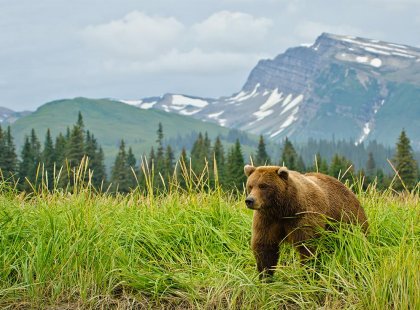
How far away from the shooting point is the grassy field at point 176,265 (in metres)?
6.50

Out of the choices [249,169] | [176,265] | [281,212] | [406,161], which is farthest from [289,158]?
[281,212]

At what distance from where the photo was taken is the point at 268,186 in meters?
6.96

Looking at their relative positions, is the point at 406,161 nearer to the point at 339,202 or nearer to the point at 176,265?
the point at 339,202

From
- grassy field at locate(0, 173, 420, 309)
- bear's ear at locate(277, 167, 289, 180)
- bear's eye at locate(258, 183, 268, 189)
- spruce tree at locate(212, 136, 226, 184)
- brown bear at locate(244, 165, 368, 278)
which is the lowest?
spruce tree at locate(212, 136, 226, 184)

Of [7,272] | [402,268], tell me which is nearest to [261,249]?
[402,268]

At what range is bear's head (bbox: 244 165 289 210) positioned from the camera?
6.88m

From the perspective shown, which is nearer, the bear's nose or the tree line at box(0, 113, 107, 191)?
the bear's nose

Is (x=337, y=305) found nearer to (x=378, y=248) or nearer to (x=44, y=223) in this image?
(x=378, y=248)

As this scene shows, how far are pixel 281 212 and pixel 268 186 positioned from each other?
1.15 ft

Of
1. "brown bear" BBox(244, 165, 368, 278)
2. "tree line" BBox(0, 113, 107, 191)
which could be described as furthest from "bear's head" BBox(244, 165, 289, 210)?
"tree line" BBox(0, 113, 107, 191)

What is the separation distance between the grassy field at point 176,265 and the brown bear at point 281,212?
21cm

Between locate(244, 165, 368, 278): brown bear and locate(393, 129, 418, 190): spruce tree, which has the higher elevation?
locate(244, 165, 368, 278): brown bear

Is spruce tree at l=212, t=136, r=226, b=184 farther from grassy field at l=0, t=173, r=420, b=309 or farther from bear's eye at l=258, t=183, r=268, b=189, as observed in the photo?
bear's eye at l=258, t=183, r=268, b=189

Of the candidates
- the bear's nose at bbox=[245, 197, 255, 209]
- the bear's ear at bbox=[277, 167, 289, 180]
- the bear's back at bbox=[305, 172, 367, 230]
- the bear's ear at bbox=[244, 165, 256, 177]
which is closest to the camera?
the bear's nose at bbox=[245, 197, 255, 209]
